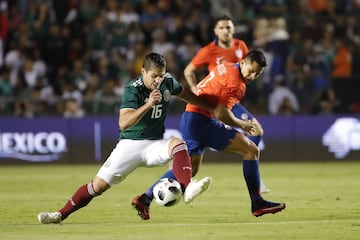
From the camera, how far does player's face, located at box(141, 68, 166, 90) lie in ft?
30.8

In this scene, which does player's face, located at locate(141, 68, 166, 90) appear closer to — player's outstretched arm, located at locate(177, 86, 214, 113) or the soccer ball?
player's outstretched arm, located at locate(177, 86, 214, 113)

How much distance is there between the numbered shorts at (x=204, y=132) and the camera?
10.3 m

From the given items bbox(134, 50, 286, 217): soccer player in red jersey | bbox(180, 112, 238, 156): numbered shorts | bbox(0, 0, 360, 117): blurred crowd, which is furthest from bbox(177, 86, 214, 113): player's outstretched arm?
bbox(0, 0, 360, 117): blurred crowd

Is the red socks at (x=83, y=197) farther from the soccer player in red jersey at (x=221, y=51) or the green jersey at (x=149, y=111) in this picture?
the soccer player in red jersey at (x=221, y=51)

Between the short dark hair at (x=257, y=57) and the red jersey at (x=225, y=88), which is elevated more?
the short dark hair at (x=257, y=57)

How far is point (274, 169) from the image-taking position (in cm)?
1825

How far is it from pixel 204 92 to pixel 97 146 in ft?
32.4

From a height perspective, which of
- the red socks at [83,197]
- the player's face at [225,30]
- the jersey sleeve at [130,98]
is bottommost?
the red socks at [83,197]

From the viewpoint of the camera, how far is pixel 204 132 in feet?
34.4

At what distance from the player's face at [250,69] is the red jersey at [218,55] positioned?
3666 mm

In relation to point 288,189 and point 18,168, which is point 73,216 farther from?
point 18,168

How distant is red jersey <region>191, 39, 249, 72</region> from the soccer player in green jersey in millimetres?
4186

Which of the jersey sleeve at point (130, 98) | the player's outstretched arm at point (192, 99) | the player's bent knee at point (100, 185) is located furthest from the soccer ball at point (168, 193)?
the player's outstretched arm at point (192, 99)

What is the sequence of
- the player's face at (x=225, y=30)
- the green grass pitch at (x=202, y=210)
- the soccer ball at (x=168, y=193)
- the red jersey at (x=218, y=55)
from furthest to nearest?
the red jersey at (x=218, y=55), the player's face at (x=225, y=30), the soccer ball at (x=168, y=193), the green grass pitch at (x=202, y=210)
